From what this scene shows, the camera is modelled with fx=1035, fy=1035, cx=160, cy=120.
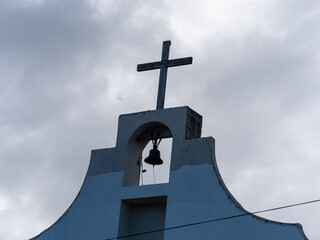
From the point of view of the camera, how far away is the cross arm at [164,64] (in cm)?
2136

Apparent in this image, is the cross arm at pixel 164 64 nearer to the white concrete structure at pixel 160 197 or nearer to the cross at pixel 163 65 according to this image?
the cross at pixel 163 65

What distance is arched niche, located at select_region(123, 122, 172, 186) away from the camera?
69.3 ft

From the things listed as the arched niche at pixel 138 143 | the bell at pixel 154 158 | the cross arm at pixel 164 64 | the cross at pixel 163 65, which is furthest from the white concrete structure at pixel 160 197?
the cross arm at pixel 164 64

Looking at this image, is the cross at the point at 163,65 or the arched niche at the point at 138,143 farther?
the cross at the point at 163,65

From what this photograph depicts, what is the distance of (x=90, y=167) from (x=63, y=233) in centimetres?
148

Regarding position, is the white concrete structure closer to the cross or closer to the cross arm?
the cross

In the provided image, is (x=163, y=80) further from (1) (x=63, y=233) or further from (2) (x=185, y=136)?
(1) (x=63, y=233)

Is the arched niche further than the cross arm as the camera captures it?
No

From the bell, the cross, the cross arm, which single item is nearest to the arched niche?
the bell

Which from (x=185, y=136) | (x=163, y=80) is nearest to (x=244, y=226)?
(x=185, y=136)

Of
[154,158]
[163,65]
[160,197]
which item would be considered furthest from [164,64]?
[160,197]

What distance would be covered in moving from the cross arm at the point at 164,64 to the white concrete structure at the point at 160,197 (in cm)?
113

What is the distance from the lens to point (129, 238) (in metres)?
20.8

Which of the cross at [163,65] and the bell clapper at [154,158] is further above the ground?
the cross at [163,65]
